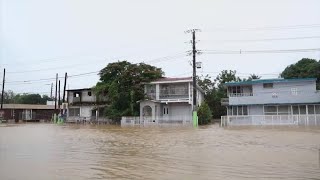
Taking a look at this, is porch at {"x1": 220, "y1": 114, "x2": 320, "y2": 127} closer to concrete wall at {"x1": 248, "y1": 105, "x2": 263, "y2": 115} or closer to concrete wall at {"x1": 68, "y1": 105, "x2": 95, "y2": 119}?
concrete wall at {"x1": 248, "y1": 105, "x2": 263, "y2": 115}

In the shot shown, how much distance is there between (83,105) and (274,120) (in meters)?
30.5

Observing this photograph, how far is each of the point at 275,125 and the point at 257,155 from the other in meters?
21.6

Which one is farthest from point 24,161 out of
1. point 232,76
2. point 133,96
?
point 232,76

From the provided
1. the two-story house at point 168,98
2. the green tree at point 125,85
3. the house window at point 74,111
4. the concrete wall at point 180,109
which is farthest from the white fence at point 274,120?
the house window at point 74,111

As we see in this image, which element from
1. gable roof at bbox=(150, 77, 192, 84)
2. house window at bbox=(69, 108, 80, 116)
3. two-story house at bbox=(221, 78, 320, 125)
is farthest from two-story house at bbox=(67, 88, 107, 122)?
two-story house at bbox=(221, 78, 320, 125)

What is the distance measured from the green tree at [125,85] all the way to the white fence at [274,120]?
12.7 m

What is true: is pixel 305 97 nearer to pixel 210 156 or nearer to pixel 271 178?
pixel 210 156

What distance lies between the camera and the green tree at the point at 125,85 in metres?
42.8

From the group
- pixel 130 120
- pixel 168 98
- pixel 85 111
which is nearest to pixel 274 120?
pixel 168 98

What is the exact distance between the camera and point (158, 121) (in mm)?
38219

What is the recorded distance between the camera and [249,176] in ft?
26.1

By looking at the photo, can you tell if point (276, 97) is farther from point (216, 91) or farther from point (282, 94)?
point (216, 91)

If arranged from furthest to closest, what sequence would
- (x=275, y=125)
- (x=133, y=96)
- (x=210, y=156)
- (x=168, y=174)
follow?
1. (x=133, y=96)
2. (x=275, y=125)
3. (x=210, y=156)
4. (x=168, y=174)

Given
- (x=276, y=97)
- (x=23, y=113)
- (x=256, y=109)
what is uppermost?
(x=276, y=97)
